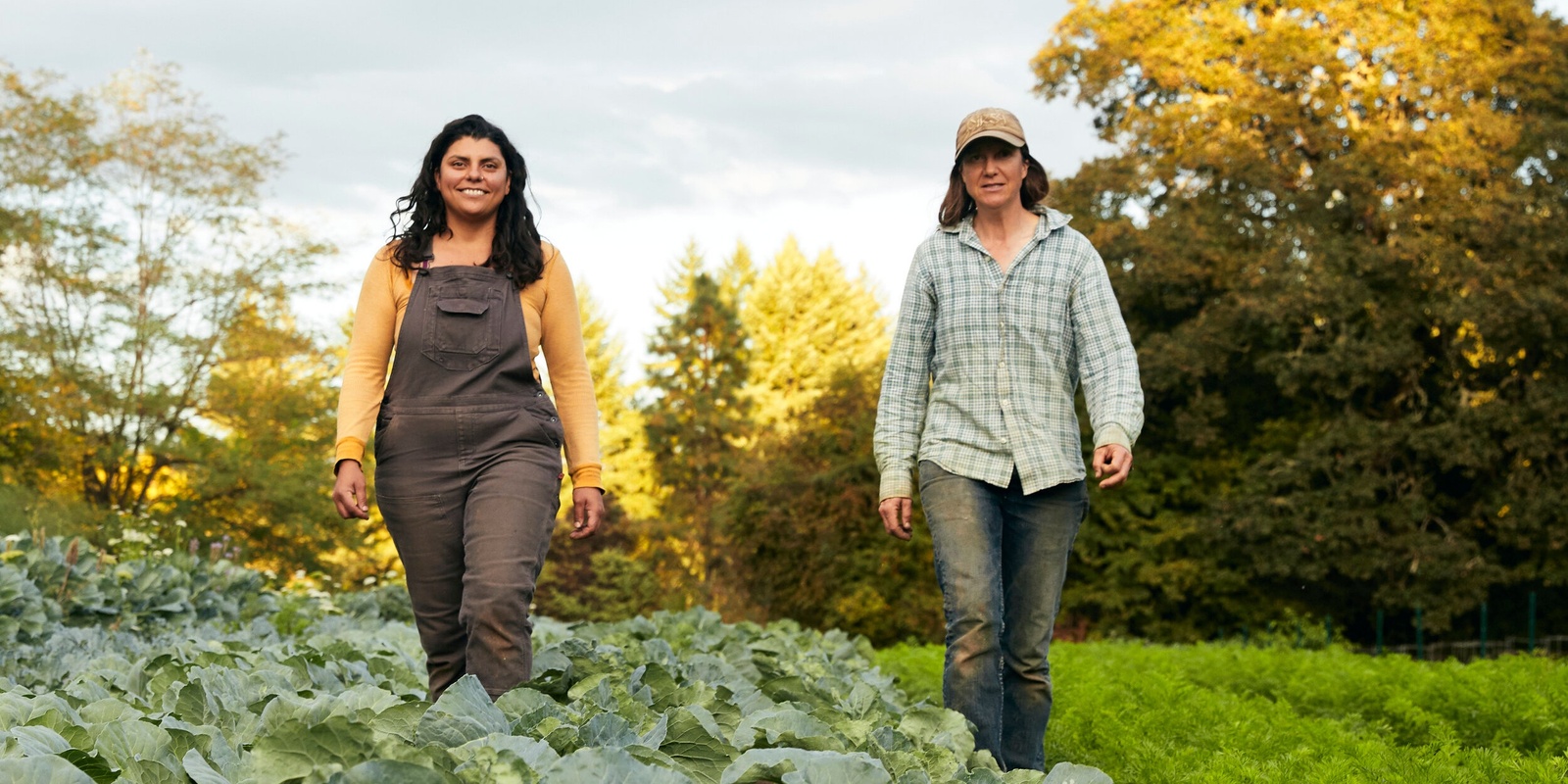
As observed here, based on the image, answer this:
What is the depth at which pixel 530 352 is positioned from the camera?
12.1 ft

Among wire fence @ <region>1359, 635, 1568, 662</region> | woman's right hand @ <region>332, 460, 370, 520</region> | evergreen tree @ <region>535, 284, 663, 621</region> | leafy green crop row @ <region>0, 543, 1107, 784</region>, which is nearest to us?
leafy green crop row @ <region>0, 543, 1107, 784</region>

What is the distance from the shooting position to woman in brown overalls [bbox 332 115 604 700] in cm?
338

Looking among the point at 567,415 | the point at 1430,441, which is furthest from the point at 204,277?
the point at 567,415

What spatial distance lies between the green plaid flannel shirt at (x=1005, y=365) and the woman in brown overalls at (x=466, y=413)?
1011 millimetres

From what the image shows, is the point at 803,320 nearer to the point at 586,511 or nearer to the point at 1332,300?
the point at 1332,300

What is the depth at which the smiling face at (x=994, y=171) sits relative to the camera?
4.06m

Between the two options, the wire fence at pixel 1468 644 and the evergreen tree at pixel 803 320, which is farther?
the evergreen tree at pixel 803 320

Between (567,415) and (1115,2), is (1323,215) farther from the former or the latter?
(567,415)

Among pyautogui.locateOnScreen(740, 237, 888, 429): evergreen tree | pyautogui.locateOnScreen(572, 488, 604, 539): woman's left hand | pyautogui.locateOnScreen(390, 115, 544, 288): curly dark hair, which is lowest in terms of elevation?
pyautogui.locateOnScreen(572, 488, 604, 539): woman's left hand

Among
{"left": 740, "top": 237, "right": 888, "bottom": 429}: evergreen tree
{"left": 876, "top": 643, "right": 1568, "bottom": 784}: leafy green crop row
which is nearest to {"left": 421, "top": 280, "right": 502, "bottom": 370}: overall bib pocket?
{"left": 876, "top": 643, "right": 1568, "bottom": 784}: leafy green crop row

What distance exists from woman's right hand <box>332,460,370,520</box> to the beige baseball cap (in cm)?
198

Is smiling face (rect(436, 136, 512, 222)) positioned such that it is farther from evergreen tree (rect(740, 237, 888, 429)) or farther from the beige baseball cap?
evergreen tree (rect(740, 237, 888, 429))

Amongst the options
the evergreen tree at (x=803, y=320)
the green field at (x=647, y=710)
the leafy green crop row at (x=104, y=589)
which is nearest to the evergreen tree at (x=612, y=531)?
the evergreen tree at (x=803, y=320)

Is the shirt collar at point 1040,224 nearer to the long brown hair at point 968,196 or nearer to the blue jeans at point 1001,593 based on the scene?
the long brown hair at point 968,196
